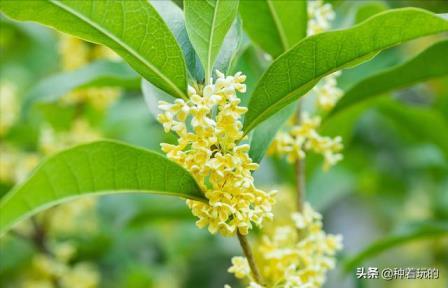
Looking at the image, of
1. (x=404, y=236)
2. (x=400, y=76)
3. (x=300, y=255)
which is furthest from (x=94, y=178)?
(x=404, y=236)

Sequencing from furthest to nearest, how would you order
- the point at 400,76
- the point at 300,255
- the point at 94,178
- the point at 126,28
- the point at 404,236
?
the point at 404,236 < the point at 400,76 < the point at 300,255 < the point at 126,28 < the point at 94,178

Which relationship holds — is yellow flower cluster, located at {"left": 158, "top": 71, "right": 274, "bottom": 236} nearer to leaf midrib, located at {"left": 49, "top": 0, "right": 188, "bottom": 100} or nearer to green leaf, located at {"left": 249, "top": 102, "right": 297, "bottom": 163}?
leaf midrib, located at {"left": 49, "top": 0, "right": 188, "bottom": 100}

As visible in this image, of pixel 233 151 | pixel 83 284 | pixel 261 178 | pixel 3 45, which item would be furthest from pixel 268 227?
pixel 3 45

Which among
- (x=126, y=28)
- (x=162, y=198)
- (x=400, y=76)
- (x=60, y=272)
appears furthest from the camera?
(x=162, y=198)

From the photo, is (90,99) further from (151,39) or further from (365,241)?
(365,241)

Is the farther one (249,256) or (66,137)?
(66,137)

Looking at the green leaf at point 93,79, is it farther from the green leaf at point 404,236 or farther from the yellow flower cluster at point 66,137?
the green leaf at point 404,236

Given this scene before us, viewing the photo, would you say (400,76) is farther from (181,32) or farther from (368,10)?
(181,32)
